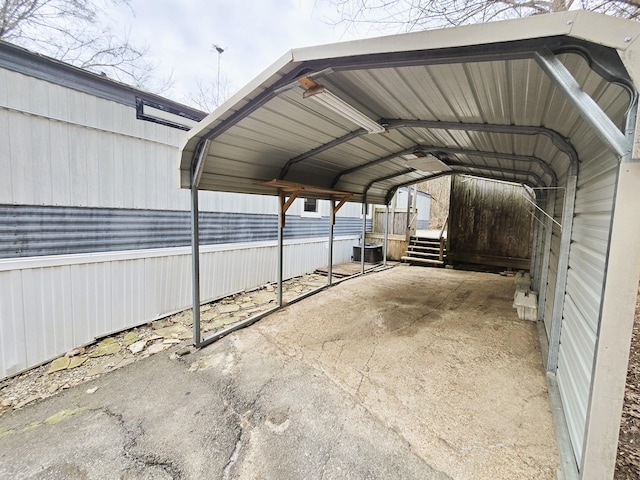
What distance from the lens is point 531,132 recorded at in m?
2.86

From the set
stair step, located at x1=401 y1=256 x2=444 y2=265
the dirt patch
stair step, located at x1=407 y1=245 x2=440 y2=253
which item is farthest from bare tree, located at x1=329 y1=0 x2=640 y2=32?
stair step, located at x1=407 y1=245 x2=440 y2=253

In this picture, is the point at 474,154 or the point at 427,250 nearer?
the point at 474,154

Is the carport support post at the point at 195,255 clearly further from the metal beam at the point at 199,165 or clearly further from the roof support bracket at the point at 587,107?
the roof support bracket at the point at 587,107

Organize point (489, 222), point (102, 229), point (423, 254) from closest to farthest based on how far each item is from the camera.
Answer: point (102, 229), point (489, 222), point (423, 254)

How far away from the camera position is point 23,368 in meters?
3.22

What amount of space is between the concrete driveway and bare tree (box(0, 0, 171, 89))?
561 cm

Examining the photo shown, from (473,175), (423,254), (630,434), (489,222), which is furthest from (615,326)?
(423,254)

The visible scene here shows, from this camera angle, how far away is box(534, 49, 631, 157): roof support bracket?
4.18ft

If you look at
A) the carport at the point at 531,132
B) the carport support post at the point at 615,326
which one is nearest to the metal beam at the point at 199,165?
the carport at the point at 531,132

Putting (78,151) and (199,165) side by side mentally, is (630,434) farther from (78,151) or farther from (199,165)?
(78,151)

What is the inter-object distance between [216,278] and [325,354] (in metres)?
3.09

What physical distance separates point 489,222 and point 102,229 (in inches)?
358

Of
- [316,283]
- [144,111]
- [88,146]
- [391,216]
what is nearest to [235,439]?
[88,146]

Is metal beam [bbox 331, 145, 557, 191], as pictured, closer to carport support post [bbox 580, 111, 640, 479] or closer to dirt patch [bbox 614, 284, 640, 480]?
dirt patch [bbox 614, 284, 640, 480]
